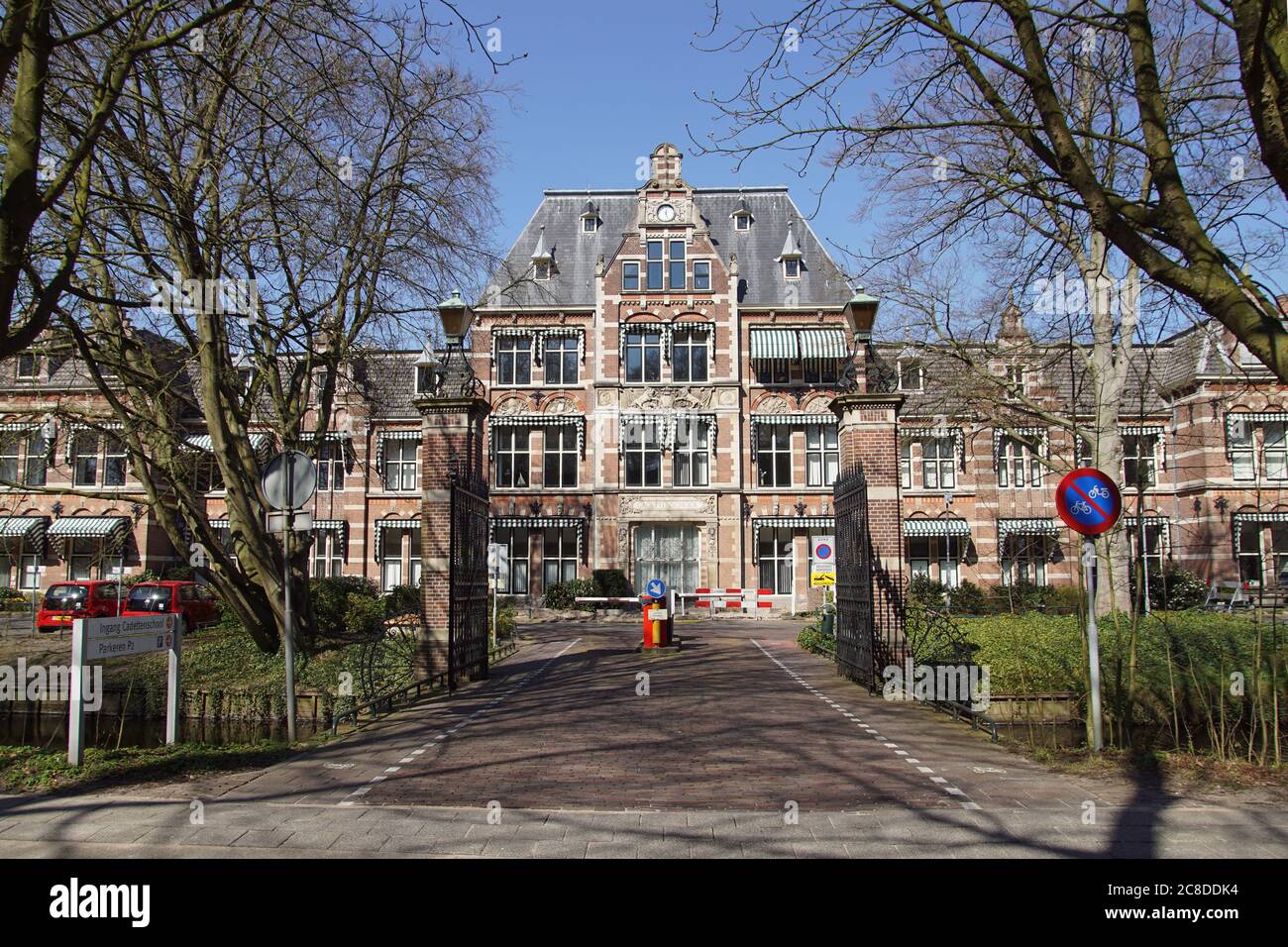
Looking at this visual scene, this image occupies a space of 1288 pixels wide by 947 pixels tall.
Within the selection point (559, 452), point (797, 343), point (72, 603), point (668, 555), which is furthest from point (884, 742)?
point (559, 452)

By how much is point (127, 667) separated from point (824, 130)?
14712 millimetres

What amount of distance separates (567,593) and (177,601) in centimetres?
1372

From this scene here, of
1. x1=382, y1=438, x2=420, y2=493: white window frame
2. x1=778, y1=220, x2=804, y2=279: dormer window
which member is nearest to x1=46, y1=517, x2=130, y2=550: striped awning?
x1=382, y1=438, x2=420, y2=493: white window frame

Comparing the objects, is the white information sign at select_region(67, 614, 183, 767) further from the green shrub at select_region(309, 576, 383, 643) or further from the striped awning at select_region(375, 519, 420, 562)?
the striped awning at select_region(375, 519, 420, 562)

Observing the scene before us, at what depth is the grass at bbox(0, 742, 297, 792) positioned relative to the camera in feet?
25.4

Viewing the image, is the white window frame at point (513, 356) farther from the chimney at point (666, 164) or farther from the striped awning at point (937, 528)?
the striped awning at point (937, 528)

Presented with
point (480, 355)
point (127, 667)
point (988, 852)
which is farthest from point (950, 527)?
point (988, 852)

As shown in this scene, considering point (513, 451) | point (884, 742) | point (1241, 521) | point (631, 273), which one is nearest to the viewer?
point (884, 742)

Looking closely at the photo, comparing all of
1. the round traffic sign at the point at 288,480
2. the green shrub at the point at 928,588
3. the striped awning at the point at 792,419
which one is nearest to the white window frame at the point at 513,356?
the striped awning at the point at 792,419

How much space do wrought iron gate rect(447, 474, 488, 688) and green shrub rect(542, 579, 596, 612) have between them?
1885cm

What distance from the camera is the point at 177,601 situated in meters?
24.4

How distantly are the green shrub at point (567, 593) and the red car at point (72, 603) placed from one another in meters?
14.4

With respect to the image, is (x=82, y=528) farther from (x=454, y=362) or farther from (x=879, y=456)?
(x=879, y=456)

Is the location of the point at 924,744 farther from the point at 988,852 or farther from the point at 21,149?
the point at 21,149
